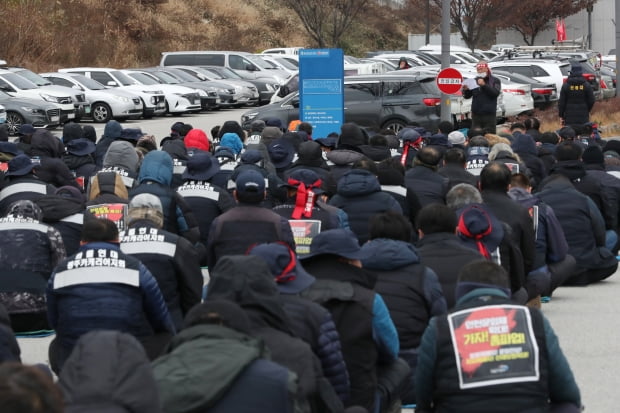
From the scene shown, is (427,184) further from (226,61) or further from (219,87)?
(226,61)

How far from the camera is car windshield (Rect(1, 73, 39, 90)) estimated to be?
34.7m

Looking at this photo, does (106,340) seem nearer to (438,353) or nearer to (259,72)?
(438,353)

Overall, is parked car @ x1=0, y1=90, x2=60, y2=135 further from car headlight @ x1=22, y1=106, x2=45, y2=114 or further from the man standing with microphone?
the man standing with microphone

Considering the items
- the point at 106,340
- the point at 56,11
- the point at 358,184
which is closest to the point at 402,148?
the point at 358,184

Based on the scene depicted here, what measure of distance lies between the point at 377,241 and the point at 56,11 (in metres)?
52.3

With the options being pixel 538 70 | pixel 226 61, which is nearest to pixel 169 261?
→ pixel 538 70

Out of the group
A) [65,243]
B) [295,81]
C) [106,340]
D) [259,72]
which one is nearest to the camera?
[106,340]

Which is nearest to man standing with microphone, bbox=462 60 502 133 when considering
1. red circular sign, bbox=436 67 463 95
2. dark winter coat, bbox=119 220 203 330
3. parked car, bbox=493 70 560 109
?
red circular sign, bbox=436 67 463 95

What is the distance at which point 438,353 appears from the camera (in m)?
5.75

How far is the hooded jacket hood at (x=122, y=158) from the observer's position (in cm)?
1321

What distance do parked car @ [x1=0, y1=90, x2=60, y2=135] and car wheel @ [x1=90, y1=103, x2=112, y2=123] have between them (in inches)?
123

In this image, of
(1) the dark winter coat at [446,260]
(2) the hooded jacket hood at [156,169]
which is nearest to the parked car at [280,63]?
(2) the hooded jacket hood at [156,169]

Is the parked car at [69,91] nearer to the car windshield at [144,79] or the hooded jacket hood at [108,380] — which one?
the car windshield at [144,79]

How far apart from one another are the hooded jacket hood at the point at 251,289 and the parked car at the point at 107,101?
31.9m
